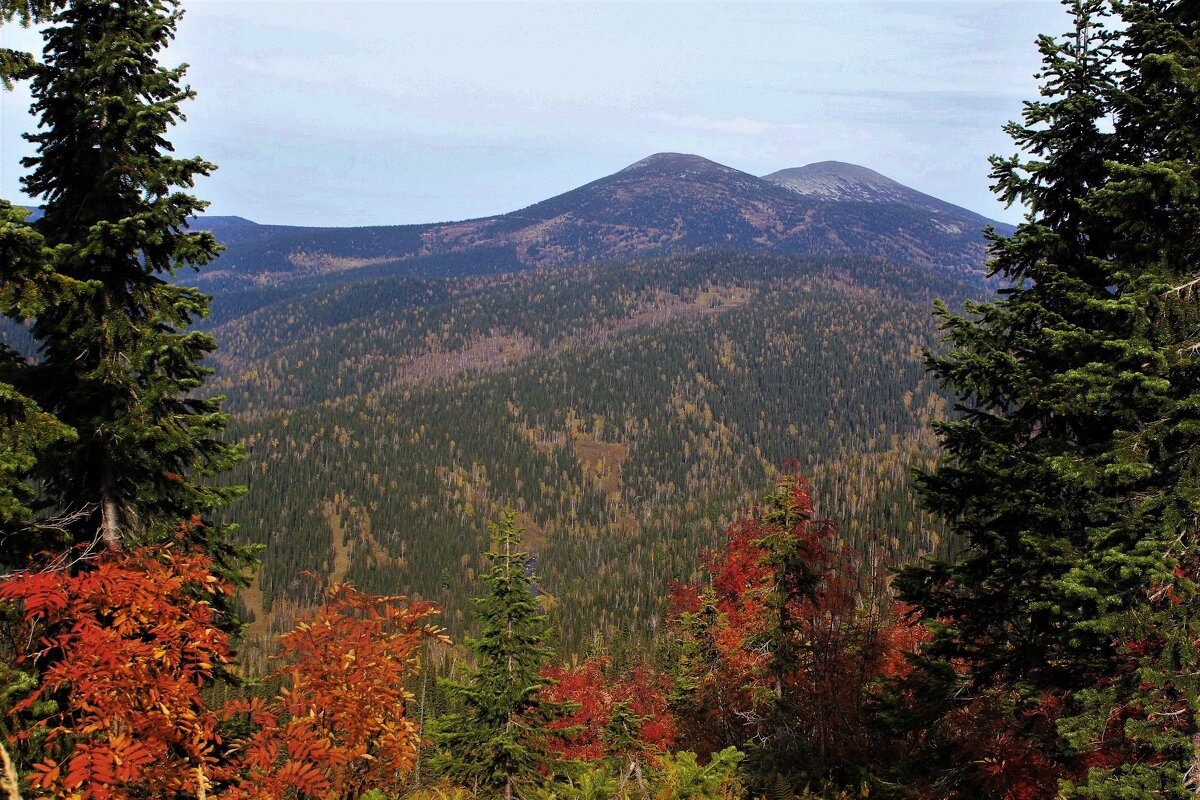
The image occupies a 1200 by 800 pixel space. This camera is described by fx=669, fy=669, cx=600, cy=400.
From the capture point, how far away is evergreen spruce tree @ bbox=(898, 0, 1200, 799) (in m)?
8.37

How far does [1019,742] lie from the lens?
408 inches

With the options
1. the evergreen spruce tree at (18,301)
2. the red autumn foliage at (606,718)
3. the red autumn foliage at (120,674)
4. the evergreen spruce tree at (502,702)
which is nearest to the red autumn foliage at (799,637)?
the red autumn foliage at (606,718)

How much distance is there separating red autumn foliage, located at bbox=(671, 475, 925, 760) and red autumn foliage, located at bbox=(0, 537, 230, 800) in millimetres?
11725

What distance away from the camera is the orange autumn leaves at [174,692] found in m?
7.67

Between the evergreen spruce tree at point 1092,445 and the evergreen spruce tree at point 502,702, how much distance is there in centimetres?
1028

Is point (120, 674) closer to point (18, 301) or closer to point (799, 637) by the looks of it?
point (18, 301)

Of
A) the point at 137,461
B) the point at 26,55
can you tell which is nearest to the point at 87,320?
the point at 137,461

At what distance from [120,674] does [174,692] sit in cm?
→ 66

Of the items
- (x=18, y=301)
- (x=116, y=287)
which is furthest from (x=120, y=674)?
(x=116, y=287)

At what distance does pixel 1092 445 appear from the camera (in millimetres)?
9492

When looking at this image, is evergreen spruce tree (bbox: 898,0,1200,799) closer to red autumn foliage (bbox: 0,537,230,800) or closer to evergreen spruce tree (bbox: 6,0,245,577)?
red autumn foliage (bbox: 0,537,230,800)

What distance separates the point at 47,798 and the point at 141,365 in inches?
266

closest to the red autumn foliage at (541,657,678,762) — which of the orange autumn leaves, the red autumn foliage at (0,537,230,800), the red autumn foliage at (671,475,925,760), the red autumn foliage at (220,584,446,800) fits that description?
the red autumn foliage at (671,475,925,760)

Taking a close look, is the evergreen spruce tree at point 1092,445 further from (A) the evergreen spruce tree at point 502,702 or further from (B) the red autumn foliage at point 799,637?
(A) the evergreen spruce tree at point 502,702
